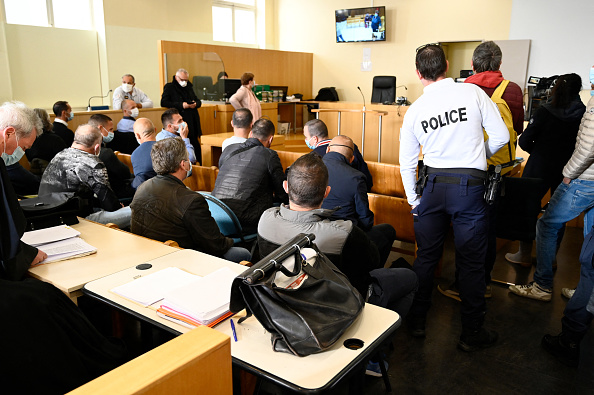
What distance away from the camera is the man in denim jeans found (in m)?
2.76

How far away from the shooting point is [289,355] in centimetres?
128

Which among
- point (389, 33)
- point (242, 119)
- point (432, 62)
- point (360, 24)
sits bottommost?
point (242, 119)

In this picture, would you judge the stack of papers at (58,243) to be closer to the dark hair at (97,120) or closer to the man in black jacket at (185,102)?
the dark hair at (97,120)

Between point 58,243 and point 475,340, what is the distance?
2.20 m

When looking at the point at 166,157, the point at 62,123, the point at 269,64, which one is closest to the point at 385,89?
the point at 269,64

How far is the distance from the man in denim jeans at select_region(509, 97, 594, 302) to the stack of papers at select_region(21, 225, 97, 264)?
274cm

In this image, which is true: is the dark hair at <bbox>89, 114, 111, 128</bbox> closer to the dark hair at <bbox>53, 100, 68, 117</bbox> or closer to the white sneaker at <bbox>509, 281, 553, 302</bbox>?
the dark hair at <bbox>53, 100, 68, 117</bbox>

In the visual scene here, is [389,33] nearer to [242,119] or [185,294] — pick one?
[242,119]

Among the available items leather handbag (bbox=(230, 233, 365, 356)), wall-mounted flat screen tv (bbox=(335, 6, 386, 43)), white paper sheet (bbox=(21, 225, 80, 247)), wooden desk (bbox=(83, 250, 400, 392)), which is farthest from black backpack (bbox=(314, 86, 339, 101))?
leather handbag (bbox=(230, 233, 365, 356))

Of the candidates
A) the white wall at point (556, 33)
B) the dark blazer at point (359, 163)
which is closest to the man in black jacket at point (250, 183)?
the dark blazer at point (359, 163)

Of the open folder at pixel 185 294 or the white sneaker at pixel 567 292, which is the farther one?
the white sneaker at pixel 567 292

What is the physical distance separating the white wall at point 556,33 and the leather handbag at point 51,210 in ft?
26.1

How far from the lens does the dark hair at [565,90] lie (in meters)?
3.25

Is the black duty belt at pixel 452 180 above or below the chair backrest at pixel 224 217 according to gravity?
above
